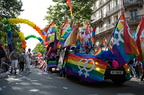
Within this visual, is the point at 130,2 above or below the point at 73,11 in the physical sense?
above

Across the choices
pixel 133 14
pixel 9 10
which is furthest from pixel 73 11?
pixel 133 14

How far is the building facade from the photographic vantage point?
1163 inches

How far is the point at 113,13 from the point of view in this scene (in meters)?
34.4

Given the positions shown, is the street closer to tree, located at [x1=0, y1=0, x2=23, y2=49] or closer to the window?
tree, located at [x1=0, y1=0, x2=23, y2=49]

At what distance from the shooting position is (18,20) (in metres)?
16.9

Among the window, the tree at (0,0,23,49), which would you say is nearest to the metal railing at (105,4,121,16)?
the window

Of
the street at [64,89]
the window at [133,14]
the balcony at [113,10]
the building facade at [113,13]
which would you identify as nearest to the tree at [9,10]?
the building facade at [113,13]

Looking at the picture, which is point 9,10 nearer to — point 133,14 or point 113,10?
point 113,10

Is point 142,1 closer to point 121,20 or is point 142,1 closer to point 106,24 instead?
point 106,24

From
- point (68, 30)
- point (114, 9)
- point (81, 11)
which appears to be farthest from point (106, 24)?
point (68, 30)

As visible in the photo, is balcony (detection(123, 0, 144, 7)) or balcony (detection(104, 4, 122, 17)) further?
balcony (detection(104, 4, 122, 17))

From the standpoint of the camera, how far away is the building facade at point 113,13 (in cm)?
2955

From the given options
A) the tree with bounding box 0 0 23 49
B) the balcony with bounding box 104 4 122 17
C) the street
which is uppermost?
the balcony with bounding box 104 4 122 17

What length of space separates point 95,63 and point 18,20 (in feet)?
40.3
